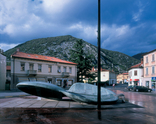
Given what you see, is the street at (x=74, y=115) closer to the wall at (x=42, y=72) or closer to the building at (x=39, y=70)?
the wall at (x=42, y=72)

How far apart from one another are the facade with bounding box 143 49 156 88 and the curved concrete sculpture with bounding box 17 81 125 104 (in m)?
29.6

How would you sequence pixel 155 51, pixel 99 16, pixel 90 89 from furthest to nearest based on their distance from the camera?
pixel 155 51
pixel 90 89
pixel 99 16

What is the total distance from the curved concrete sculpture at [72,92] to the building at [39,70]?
64.9 ft

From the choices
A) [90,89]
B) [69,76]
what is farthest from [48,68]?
[90,89]

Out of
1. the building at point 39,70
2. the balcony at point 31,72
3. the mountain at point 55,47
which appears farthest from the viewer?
the mountain at point 55,47

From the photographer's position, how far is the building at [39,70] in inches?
1233

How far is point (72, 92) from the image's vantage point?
12359 mm

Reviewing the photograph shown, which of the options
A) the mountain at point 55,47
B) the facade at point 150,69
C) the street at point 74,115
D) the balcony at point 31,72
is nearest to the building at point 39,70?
the balcony at point 31,72

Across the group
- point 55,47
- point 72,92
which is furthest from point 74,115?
point 55,47

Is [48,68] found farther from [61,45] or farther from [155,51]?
[61,45]

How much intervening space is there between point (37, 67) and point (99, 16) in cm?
2804

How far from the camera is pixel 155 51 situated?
36531 mm

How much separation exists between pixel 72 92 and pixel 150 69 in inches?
1339

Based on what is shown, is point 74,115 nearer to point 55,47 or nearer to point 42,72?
point 42,72
